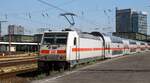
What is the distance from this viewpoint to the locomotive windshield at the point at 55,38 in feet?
84.8

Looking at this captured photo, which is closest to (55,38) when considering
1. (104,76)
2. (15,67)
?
(104,76)

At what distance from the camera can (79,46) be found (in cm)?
2858

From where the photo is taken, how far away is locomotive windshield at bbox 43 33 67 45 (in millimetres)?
25859

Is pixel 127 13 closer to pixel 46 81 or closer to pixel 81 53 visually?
pixel 81 53

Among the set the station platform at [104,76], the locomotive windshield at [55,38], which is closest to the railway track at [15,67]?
the locomotive windshield at [55,38]

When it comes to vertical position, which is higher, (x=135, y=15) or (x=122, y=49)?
(x=135, y=15)

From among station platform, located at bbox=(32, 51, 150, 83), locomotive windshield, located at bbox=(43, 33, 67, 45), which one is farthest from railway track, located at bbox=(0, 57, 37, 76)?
station platform, located at bbox=(32, 51, 150, 83)

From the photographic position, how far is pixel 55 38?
2609 centimetres

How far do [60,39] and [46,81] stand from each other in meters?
8.24

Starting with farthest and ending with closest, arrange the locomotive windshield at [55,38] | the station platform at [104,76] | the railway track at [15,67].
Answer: the railway track at [15,67] < the locomotive windshield at [55,38] < the station platform at [104,76]

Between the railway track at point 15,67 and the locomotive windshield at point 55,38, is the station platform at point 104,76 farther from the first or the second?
the railway track at point 15,67

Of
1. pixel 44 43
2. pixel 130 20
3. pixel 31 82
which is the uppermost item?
pixel 130 20

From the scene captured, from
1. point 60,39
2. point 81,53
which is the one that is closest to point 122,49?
point 81,53

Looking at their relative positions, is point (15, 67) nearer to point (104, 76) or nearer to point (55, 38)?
point (55, 38)
